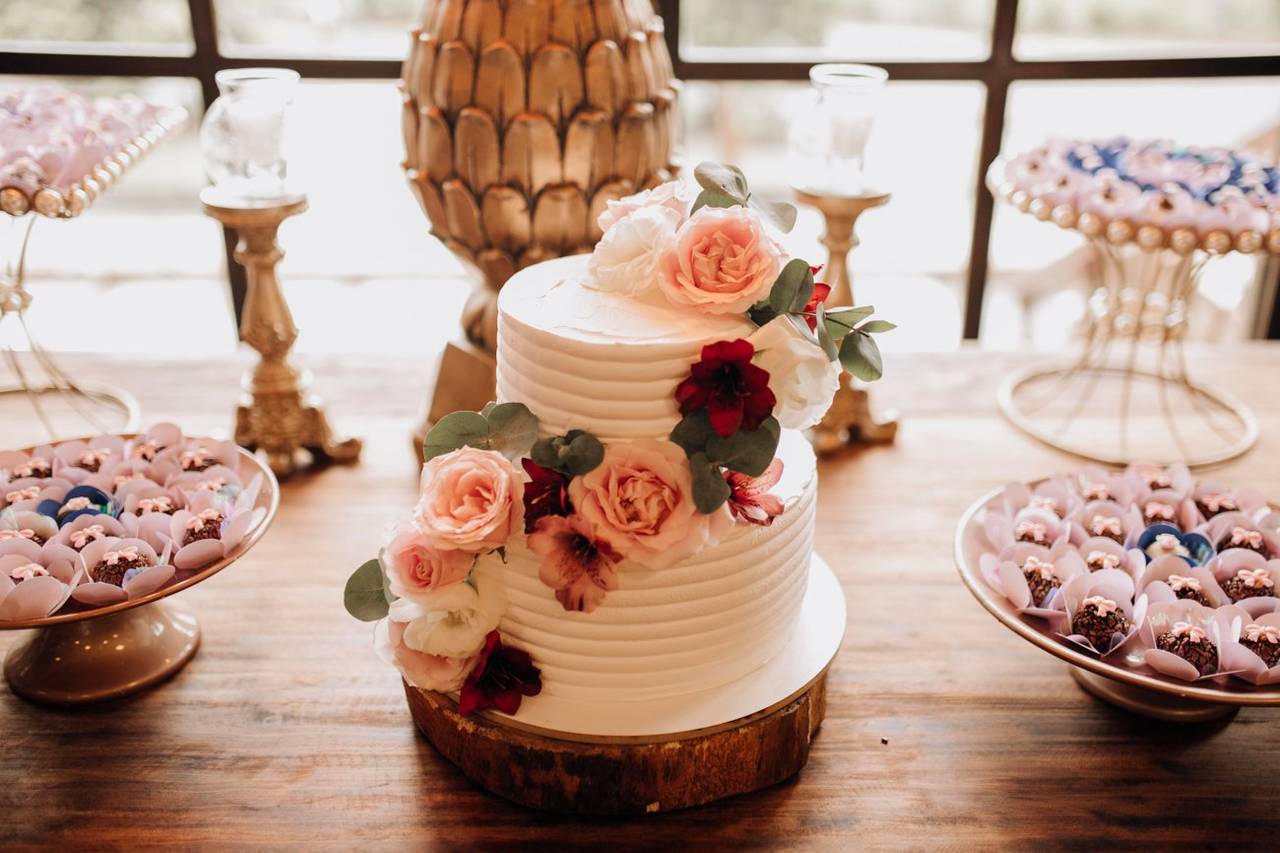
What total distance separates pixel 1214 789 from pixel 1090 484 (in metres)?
0.31

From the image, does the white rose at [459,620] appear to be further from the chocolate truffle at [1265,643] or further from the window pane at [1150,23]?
the window pane at [1150,23]

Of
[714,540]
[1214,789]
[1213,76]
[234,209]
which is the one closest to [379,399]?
[234,209]

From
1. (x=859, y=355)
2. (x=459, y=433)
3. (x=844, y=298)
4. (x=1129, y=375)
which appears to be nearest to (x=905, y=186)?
(x=1129, y=375)

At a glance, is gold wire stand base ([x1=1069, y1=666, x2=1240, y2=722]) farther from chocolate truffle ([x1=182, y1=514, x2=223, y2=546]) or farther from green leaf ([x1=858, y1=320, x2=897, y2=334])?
chocolate truffle ([x1=182, y1=514, x2=223, y2=546])

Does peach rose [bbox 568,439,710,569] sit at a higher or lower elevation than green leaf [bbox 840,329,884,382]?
lower

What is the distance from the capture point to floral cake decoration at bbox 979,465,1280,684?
0.89 metres

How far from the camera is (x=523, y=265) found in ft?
4.31

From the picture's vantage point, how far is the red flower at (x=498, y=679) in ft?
2.86

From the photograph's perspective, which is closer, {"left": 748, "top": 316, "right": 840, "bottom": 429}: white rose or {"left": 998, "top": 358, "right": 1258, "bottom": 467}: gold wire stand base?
{"left": 748, "top": 316, "right": 840, "bottom": 429}: white rose

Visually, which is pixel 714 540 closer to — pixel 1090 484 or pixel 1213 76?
pixel 1090 484

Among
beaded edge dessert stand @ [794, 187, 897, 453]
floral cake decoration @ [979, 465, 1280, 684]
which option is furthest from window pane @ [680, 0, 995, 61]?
floral cake decoration @ [979, 465, 1280, 684]

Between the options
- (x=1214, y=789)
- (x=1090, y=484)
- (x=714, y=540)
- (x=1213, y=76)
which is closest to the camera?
(x=714, y=540)

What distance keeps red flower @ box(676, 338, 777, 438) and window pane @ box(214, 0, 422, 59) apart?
4.28ft

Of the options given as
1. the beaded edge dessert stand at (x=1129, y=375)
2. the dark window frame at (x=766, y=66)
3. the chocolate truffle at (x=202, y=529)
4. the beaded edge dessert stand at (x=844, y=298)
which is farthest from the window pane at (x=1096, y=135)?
the chocolate truffle at (x=202, y=529)
